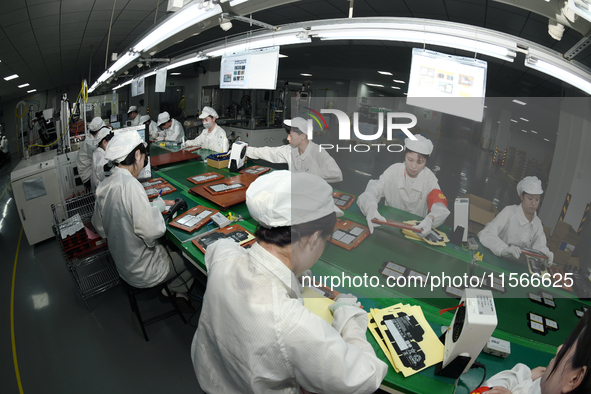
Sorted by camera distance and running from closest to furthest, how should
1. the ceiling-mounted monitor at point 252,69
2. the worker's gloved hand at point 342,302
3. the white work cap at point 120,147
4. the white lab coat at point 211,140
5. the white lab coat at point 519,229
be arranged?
the worker's gloved hand at point 342,302 → the white work cap at point 120,147 → the white lab coat at point 519,229 → the ceiling-mounted monitor at point 252,69 → the white lab coat at point 211,140

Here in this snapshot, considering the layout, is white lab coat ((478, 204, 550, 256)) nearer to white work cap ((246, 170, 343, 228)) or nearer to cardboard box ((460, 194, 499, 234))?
cardboard box ((460, 194, 499, 234))

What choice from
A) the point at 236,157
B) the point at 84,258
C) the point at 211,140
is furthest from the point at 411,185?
the point at 211,140

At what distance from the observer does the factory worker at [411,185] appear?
8.11 feet

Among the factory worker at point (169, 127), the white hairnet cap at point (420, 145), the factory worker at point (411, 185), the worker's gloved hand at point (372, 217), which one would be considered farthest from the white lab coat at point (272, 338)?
the factory worker at point (169, 127)

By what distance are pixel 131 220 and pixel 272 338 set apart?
5.38 ft

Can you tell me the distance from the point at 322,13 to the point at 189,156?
311 centimetres

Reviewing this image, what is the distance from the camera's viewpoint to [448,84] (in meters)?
2.32

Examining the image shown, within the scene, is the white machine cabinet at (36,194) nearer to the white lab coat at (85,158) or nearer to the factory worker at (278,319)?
the white lab coat at (85,158)

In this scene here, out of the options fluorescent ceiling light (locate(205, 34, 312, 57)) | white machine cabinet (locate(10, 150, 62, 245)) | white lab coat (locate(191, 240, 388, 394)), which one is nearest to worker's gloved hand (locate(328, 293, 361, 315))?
white lab coat (locate(191, 240, 388, 394))

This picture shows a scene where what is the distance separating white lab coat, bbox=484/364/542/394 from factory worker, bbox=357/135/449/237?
1383 millimetres

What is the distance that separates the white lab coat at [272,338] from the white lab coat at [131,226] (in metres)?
1.20

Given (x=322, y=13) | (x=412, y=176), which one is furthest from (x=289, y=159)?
(x=322, y=13)

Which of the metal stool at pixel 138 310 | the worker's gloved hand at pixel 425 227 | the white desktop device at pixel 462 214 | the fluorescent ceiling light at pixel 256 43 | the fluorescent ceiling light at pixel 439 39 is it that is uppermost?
the fluorescent ceiling light at pixel 256 43

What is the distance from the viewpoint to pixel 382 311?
52.1 inches
